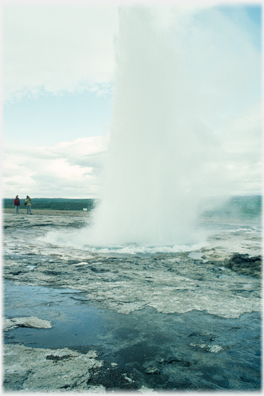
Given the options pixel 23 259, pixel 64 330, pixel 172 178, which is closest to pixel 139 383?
pixel 64 330

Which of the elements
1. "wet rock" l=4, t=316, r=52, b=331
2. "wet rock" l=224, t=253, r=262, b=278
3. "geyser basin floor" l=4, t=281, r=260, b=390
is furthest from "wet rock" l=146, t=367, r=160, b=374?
"wet rock" l=224, t=253, r=262, b=278

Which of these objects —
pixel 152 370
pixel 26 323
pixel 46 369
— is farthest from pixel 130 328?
pixel 26 323

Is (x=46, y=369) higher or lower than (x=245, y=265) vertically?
higher

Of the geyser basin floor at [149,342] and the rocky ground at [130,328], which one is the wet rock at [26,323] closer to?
the rocky ground at [130,328]

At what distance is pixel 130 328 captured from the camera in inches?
163

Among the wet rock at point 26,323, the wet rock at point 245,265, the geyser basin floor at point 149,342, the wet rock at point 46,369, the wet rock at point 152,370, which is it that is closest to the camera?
the wet rock at point 46,369

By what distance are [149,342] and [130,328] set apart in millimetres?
477

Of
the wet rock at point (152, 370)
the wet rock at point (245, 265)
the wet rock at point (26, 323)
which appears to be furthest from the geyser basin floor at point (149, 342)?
the wet rock at point (245, 265)

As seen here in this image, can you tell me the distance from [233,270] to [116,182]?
26.9 feet

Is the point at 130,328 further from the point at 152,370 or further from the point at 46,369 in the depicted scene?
the point at 46,369

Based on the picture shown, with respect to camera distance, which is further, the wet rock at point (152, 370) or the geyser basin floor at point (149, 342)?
the wet rock at point (152, 370)

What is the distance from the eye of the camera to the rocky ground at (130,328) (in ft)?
9.69

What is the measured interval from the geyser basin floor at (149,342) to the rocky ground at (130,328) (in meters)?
0.01

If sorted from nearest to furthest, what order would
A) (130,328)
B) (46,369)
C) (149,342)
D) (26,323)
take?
1. (46,369)
2. (149,342)
3. (130,328)
4. (26,323)
